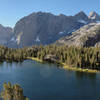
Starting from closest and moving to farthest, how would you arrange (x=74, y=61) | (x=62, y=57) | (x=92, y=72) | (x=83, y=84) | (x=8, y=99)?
(x=8, y=99)
(x=83, y=84)
(x=92, y=72)
(x=74, y=61)
(x=62, y=57)

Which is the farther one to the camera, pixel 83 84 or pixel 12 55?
pixel 12 55

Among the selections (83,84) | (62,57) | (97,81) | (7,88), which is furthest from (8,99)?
(62,57)

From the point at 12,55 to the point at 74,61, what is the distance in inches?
2784

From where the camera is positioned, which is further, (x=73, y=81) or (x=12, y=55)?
(x=12, y=55)

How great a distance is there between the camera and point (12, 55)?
167625 millimetres

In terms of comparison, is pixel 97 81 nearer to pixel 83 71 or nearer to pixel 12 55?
pixel 83 71

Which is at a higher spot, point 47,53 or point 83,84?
point 47,53

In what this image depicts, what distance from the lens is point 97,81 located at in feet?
304

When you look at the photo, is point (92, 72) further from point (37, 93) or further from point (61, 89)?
point (37, 93)

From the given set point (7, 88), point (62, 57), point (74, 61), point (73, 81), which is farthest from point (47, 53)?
point (7, 88)

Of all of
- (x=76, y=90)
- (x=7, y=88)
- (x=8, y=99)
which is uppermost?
(x=7, y=88)

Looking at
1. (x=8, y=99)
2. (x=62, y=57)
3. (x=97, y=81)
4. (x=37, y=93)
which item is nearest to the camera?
(x=8, y=99)

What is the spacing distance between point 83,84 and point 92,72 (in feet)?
110

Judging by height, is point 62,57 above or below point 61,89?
above
